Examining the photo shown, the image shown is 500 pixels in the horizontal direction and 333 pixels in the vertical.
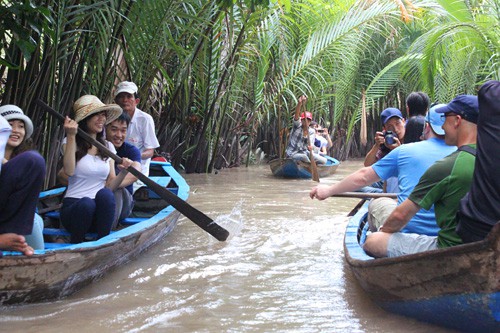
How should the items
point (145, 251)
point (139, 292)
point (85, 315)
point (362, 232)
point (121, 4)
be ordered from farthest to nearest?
point (121, 4)
point (145, 251)
point (362, 232)
point (139, 292)
point (85, 315)

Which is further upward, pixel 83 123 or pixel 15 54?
pixel 15 54

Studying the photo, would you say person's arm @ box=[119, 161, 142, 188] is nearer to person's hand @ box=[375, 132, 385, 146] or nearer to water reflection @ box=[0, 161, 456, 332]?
water reflection @ box=[0, 161, 456, 332]

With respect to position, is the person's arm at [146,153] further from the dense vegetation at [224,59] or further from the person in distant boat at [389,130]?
the person in distant boat at [389,130]

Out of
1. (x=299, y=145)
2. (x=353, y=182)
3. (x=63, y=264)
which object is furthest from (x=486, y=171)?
(x=299, y=145)

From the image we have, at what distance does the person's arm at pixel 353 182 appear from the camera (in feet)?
12.7

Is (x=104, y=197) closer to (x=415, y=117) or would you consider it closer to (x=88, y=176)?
(x=88, y=176)

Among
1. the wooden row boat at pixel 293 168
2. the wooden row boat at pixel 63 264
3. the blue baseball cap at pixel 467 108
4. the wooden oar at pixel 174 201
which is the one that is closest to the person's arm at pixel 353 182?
the blue baseball cap at pixel 467 108

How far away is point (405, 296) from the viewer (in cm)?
324

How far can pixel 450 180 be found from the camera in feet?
10.1

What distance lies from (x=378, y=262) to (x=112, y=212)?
6.50 ft

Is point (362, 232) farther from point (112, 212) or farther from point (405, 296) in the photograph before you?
point (112, 212)

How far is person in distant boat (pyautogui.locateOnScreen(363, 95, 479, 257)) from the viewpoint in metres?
3.07

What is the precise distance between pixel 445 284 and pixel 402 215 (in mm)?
A: 484

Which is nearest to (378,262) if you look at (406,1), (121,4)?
(121,4)
